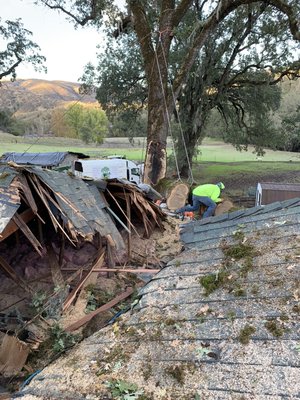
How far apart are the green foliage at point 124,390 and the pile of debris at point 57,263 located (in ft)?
4.66

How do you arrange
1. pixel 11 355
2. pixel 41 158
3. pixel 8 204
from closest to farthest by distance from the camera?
pixel 8 204, pixel 11 355, pixel 41 158

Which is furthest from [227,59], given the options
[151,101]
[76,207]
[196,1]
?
[76,207]

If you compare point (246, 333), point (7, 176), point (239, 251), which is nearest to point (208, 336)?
point (246, 333)

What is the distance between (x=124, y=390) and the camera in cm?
241

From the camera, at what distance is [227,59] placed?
19734 millimetres

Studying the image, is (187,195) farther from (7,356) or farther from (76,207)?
(7,356)

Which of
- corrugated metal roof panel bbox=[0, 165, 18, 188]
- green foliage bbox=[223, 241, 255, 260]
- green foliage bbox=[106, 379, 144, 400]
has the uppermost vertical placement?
corrugated metal roof panel bbox=[0, 165, 18, 188]

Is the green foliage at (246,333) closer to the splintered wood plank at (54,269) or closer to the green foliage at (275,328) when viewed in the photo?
the green foliage at (275,328)

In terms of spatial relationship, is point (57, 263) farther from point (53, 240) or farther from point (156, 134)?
point (156, 134)

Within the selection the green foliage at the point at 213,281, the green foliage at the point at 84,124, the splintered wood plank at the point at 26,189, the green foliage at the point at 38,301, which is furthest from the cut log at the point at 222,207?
the green foliage at the point at 84,124

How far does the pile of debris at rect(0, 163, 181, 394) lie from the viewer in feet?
13.5

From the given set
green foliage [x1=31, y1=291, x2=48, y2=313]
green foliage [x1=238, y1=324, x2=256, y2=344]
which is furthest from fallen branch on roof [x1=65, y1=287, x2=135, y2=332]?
green foliage [x1=238, y1=324, x2=256, y2=344]

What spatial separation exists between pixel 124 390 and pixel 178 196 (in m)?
7.94

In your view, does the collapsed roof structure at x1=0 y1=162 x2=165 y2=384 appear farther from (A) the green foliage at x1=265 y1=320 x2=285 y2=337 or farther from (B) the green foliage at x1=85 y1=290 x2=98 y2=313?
(A) the green foliage at x1=265 y1=320 x2=285 y2=337
